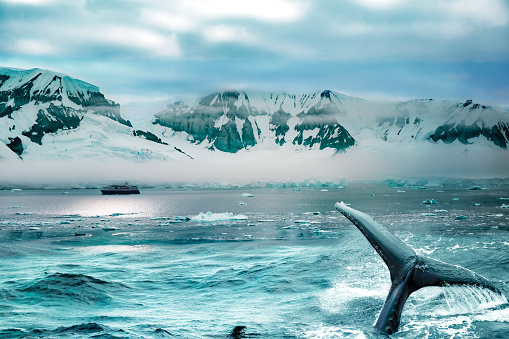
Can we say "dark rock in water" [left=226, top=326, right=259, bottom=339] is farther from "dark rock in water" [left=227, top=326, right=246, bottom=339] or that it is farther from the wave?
the wave

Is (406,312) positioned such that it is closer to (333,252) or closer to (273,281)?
(273,281)

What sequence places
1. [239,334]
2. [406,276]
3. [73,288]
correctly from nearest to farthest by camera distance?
[406,276] → [239,334] → [73,288]

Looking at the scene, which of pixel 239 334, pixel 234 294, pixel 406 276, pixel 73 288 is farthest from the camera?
pixel 73 288

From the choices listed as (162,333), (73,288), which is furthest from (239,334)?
(73,288)

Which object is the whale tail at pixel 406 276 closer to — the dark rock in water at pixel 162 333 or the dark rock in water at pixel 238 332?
the dark rock in water at pixel 238 332

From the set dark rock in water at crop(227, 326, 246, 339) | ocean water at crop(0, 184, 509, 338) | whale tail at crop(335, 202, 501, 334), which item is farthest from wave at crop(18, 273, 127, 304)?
whale tail at crop(335, 202, 501, 334)

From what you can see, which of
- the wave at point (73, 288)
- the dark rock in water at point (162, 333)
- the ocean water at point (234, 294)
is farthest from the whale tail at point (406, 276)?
the wave at point (73, 288)

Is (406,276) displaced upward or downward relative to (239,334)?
upward

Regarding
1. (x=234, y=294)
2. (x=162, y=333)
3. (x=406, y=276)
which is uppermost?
(x=406, y=276)

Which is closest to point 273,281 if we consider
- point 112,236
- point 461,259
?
point 461,259

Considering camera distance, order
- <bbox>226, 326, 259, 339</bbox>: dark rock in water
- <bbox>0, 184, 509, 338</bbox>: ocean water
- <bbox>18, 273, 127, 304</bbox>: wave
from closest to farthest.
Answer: <bbox>226, 326, 259, 339</bbox>: dark rock in water → <bbox>0, 184, 509, 338</bbox>: ocean water → <bbox>18, 273, 127, 304</bbox>: wave

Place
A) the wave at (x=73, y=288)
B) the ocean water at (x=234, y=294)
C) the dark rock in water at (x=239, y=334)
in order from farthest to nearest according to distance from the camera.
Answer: the wave at (x=73, y=288) → the ocean water at (x=234, y=294) → the dark rock in water at (x=239, y=334)

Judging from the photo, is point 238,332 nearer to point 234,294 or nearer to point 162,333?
point 162,333

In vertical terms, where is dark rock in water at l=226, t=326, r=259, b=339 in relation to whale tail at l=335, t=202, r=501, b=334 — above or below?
below
